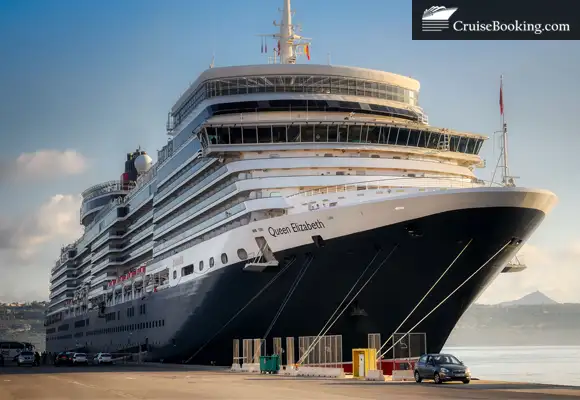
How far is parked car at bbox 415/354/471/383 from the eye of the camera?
27.5m

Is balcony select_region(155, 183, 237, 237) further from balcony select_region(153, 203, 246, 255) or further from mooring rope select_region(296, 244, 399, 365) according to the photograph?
mooring rope select_region(296, 244, 399, 365)

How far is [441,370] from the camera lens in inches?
1087

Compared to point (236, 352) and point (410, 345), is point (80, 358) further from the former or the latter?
point (410, 345)

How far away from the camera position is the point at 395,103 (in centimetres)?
4456

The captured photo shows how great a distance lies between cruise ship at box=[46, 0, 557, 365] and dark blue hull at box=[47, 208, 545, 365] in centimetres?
5

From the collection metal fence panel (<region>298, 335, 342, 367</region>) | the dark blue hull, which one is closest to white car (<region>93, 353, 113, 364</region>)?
the dark blue hull

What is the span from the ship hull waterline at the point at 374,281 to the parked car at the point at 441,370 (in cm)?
483

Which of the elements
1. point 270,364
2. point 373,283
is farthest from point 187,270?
point 373,283

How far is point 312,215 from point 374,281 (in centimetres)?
342

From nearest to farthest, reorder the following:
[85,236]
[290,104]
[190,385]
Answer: [190,385]
[290,104]
[85,236]

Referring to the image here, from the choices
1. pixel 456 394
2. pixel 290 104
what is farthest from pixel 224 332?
pixel 456 394

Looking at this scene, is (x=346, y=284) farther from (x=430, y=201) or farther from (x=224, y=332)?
(x=224, y=332)

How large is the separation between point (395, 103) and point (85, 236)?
50600 millimetres

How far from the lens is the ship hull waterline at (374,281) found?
32.1 metres
